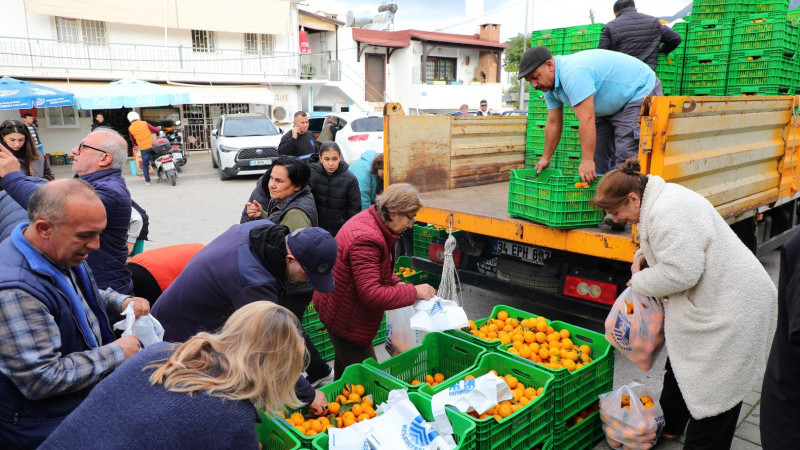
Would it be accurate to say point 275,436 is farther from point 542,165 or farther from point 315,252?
point 542,165

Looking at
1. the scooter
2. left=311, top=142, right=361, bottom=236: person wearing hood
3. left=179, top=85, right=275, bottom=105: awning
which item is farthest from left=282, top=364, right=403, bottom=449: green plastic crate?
left=179, top=85, right=275, bottom=105: awning

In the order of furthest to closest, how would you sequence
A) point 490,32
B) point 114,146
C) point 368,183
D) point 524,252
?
point 490,32 < point 368,183 < point 524,252 < point 114,146

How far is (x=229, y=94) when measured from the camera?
886 inches

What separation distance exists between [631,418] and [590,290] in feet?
3.75

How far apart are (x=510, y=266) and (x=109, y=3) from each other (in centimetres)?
2310

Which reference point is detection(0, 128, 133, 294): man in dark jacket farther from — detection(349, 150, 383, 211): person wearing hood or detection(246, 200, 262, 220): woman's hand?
detection(349, 150, 383, 211): person wearing hood

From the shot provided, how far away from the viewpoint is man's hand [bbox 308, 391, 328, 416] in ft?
9.15

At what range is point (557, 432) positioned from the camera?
10.2ft

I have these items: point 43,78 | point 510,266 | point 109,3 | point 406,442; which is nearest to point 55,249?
point 406,442

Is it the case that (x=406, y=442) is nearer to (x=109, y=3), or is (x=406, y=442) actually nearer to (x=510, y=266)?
(x=510, y=266)

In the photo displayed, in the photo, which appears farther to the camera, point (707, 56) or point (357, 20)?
point (357, 20)

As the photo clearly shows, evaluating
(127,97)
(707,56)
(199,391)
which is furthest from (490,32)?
(199,391)

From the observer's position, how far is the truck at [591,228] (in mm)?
3666

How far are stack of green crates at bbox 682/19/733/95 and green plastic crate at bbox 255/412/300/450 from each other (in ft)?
18.6
